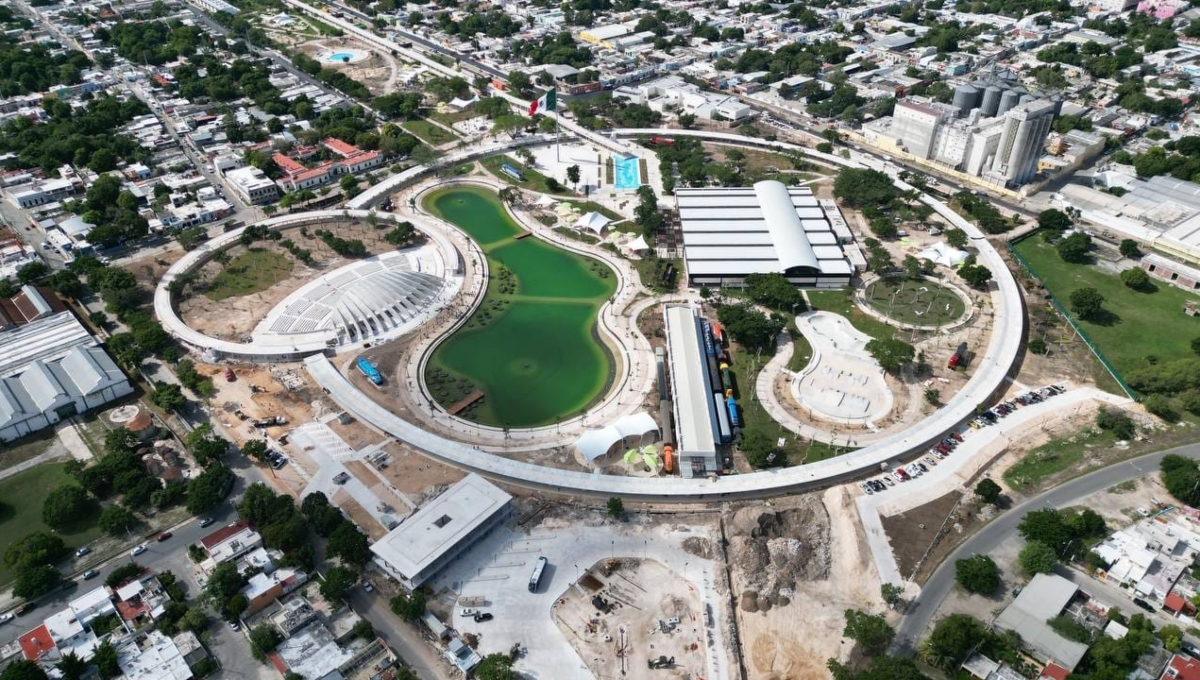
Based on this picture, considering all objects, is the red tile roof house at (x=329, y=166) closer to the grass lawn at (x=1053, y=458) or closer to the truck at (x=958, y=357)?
the truck at (x=958, y=357)

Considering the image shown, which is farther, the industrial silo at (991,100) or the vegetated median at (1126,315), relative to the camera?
the industrial silo at (991,100)

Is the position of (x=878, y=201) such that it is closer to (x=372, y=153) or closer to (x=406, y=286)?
(x=406, y=286)

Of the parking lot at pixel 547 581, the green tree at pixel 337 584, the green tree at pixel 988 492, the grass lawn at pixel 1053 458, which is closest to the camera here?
the parking lot at pixel 547 581

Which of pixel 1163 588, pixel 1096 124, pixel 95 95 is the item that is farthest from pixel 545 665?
pixel 95 95

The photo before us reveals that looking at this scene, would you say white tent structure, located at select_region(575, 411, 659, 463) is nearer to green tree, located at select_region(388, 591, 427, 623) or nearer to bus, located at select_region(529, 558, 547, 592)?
bus, located at select_region(529, 558, 547, 592)

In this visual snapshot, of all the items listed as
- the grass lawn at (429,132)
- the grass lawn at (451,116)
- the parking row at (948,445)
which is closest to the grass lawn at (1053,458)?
the parking row at (948,445)
